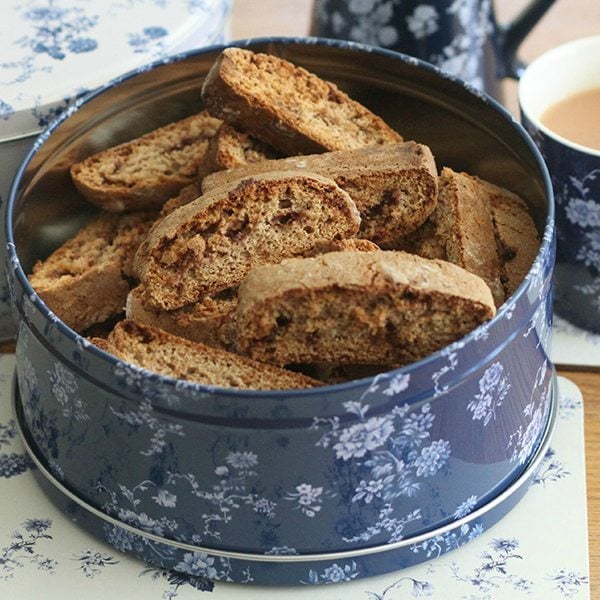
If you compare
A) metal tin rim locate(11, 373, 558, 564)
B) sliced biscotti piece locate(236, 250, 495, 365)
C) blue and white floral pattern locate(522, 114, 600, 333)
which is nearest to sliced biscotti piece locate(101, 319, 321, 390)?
sliced biscotti piece locate(236, 250, 495, 365)

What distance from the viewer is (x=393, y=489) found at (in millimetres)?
876

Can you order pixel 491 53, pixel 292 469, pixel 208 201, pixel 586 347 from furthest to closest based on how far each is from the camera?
pixel 491 53 < pixel 586 347 < pixel 208 201 < pixel 292 469

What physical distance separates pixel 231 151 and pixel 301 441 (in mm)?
332

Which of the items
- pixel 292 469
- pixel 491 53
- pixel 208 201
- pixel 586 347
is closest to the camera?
pixel 292 469

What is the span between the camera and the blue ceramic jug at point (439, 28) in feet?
4.18

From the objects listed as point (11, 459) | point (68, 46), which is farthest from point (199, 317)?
point (68, 46)

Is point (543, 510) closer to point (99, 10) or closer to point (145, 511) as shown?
point (145, 511)

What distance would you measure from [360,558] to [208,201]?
0.32m

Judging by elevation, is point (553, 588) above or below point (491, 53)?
below

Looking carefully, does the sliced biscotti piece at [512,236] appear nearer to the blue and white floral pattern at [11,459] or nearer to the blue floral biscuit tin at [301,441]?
the blue floral biscuit tin at [301,441]

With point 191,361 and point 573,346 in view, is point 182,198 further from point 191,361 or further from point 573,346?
point 573,346

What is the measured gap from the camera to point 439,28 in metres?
1.28

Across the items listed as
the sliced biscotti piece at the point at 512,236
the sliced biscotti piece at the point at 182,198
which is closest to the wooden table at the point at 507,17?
the sliced biscotti piece at the point at 512,236

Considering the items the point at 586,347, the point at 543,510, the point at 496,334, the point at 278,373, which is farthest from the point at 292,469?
the point at 586,347
